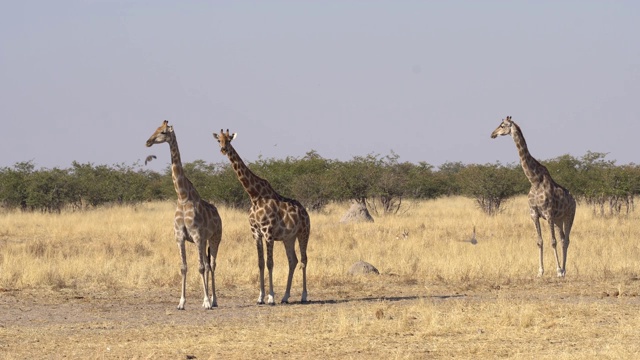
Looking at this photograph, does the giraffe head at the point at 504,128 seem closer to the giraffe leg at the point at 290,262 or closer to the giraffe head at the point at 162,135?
the giraffe leg at the point at 290,262

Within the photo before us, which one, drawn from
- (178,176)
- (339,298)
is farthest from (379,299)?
(178,176)

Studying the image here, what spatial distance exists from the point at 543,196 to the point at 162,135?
301 inches

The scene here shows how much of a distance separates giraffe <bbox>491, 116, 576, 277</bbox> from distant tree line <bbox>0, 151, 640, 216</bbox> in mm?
15675

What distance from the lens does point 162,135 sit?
Answer: 44.6ft

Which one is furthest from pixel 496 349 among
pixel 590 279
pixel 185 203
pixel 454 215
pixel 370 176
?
pixel 370 176

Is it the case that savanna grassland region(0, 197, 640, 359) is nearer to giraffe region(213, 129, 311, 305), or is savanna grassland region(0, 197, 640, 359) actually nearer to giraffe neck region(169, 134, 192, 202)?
giraffe region(213, 129, 311, 305)

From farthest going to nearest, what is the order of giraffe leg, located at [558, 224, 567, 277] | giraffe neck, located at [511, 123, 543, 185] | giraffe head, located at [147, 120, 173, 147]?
giraffe neck, located at [511, 123, 543, 185], giraffe leg, located at [558, 224, 567, 277], giraffe head, located at [147, 120, 173, 147]

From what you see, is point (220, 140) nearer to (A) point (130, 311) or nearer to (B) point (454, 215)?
(A) point (130, 311)

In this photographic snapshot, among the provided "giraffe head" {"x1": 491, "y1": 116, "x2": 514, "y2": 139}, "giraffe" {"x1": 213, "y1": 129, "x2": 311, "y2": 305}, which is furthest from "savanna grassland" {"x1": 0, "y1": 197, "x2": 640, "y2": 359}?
"giraffe head" {"x1": 491, "y1": 116, "x2": 514, "y2": 139}

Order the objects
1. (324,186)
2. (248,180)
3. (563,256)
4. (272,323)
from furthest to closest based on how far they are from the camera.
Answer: (324,186)
(563,256)
(248,180)
(272,323)

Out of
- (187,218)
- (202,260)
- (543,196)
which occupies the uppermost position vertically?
(543,196)

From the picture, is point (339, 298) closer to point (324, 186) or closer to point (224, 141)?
point (224, 141)

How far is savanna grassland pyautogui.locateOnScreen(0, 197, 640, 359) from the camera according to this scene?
1030 centimetres

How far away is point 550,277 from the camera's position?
16.9 metres
